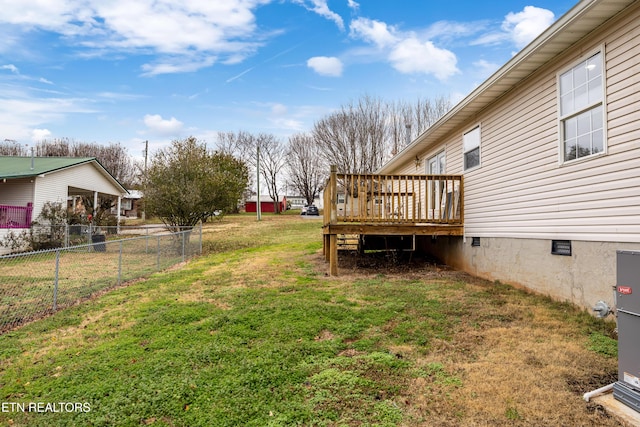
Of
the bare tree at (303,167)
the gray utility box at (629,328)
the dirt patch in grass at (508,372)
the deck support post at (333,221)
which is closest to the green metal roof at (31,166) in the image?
the deck support post at (333,221)

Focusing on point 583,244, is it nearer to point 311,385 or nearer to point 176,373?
point 311,385

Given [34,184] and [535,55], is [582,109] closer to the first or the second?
[535,55]

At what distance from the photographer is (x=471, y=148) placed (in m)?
7.84

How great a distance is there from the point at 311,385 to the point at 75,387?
2050 mm

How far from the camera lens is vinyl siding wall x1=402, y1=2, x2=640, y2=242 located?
3.93 metres

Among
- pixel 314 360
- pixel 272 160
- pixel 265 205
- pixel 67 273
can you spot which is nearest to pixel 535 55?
pixel 314 360

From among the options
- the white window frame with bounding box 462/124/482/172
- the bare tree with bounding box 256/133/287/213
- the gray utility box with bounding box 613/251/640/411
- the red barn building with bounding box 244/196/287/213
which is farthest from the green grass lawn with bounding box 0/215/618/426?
the red barn building with bounding box 244/196/287/213

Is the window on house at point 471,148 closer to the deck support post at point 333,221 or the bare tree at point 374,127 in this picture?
the deck support post at point 333,221

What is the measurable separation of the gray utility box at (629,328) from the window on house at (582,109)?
242 cm

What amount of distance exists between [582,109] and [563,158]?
69 cm

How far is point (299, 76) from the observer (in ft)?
63.7

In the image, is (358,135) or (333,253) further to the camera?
(358,135)

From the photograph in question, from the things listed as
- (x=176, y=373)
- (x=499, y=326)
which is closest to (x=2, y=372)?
(x=176, y=373)

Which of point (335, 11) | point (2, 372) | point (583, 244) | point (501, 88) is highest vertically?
point (335, 11)
